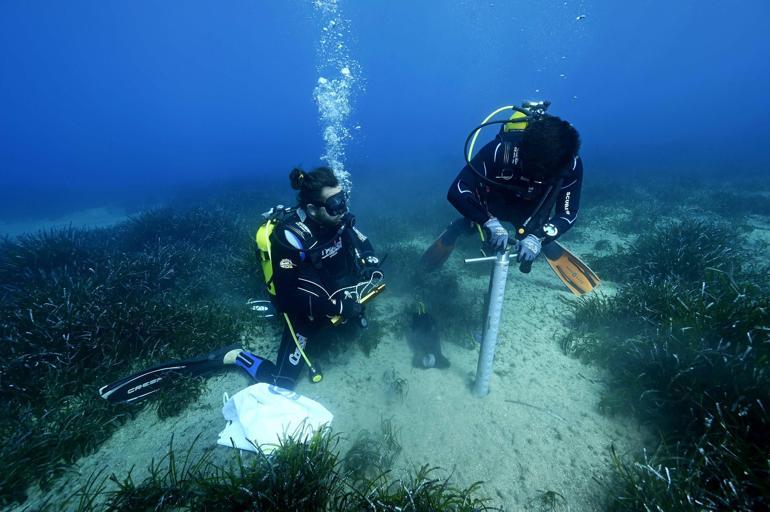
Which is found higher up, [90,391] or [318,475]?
[318,475]

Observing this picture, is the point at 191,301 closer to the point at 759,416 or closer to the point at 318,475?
the point at 318,475

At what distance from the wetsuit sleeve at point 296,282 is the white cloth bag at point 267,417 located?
1.04 metres

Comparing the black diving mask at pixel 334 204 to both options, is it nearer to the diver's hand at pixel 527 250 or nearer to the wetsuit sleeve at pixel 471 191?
the wetsuit sleeve at pixel 471 191

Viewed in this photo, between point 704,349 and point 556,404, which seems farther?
point 556,404

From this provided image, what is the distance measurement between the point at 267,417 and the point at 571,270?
5.50 meters

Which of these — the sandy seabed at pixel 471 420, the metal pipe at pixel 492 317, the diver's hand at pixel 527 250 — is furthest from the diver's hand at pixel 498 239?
the sandy seabed at pixel 471 420

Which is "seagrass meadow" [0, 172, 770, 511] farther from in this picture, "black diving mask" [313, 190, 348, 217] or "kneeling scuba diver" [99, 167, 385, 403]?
"black diving mask" [313, 190, 348, 217]

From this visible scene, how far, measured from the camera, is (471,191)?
5.15 meters

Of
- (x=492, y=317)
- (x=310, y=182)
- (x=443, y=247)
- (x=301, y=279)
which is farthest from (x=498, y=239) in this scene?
(x=443, y=247)

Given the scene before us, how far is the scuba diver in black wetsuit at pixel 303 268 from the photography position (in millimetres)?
3836

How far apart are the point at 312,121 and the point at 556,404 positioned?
135250mm

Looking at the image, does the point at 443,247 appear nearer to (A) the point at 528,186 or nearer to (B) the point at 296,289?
(A) the point at 528,186

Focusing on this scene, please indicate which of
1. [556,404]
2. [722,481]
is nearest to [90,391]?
[556,404]

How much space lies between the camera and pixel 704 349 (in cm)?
313
